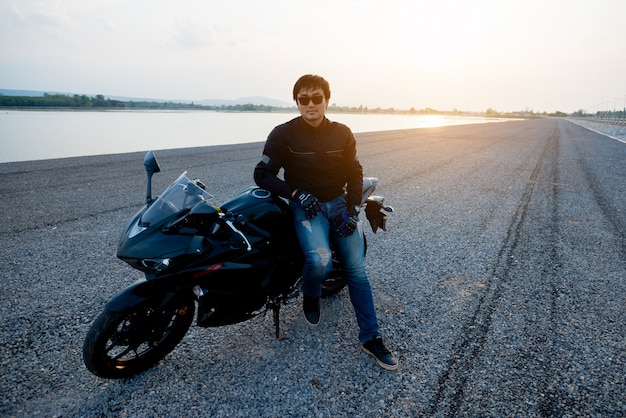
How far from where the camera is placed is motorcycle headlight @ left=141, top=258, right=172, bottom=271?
2258mm

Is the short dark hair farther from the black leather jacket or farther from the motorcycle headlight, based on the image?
the motorcycle headlight

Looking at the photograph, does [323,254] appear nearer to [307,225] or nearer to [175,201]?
[307,225]

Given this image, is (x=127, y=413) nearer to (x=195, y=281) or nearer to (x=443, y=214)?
(x=195, y=281)

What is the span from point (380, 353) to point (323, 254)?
0.91 m

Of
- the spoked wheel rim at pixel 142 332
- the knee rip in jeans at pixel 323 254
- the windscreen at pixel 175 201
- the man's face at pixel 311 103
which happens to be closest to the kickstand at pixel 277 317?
the knee rip in jeans at pixel 323 254

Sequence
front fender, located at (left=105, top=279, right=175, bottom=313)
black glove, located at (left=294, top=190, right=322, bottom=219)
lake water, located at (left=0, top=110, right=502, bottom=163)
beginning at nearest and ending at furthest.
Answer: front fender, located at (left=105, top=279, right=175, bottom=313), black glove, located at (left=294, top=190, right=322, bottom=219), lake water, located at (left=0, top=110, right=502, bottom=163)

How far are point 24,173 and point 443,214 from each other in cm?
1203

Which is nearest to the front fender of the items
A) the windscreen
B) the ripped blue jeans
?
the windscreen

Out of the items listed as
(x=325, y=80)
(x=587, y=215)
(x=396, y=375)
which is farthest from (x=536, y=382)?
(x=587, y=215)

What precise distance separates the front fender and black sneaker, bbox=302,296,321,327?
1178 mm

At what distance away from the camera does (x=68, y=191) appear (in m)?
8.50

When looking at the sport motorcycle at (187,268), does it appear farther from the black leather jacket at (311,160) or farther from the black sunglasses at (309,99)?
the black sunglasses at (309,99)

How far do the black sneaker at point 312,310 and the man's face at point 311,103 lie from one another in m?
1.59

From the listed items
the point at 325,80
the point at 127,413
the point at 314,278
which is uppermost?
the point at 325,80
